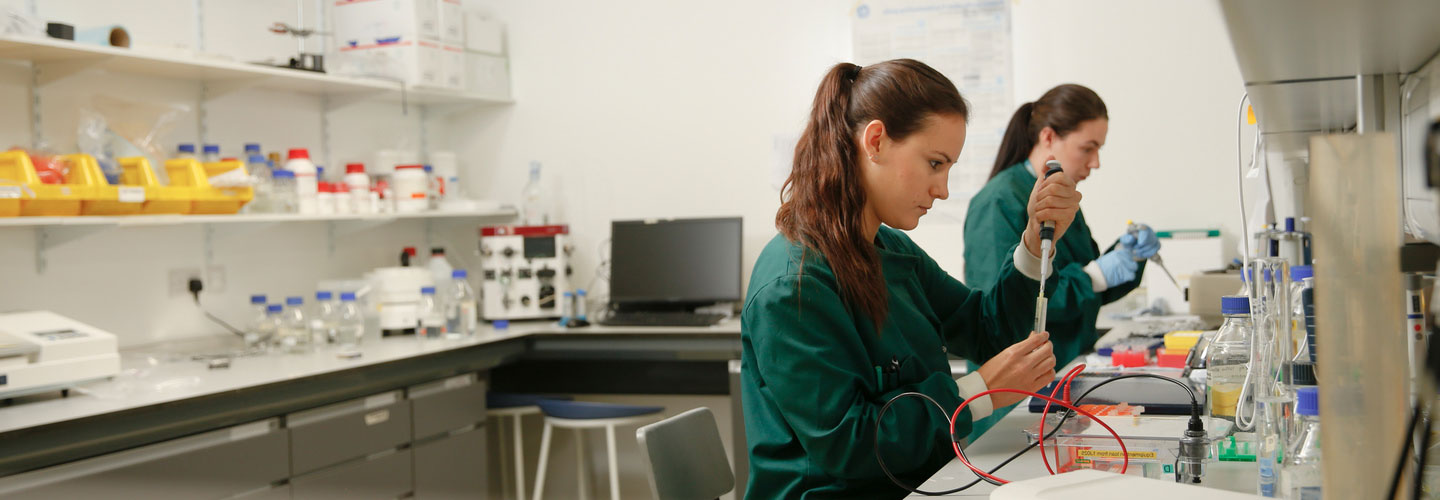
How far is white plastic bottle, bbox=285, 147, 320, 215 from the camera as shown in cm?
331

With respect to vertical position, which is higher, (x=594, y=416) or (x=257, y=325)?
(x=257, y=325)

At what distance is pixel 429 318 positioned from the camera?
3.46 meters

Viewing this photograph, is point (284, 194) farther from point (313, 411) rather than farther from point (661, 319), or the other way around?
point (661, 319)

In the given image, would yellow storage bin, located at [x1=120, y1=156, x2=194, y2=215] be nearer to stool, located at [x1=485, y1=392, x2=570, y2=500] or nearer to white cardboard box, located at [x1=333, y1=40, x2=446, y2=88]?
white cardboard box, located at [x1=333, y1=40, x2=446, y2=88]

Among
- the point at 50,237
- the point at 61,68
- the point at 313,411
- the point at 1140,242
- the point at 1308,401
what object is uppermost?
the point at 61,68

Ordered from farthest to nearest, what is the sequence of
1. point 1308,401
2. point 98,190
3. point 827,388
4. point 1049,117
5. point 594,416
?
point 594,416 < point 98,190 < point 1049,117 < point 827,388 < point 1308,401

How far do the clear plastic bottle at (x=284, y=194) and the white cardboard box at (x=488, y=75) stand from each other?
0.85 m

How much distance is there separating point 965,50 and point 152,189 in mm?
2536

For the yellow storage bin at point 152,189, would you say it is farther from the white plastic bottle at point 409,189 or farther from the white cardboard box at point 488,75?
the white cardboard box at point 488,75

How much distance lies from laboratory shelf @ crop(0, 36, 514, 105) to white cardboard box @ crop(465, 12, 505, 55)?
20cm

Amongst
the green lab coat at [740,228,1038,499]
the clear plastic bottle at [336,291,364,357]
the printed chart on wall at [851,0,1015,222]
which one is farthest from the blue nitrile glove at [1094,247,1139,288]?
the clear plastic bottle at [336,291,364,357]

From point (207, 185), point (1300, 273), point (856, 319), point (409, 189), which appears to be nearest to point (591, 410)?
point (409, 189)

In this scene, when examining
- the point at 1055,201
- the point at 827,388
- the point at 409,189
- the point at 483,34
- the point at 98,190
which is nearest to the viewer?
the point at 827,388

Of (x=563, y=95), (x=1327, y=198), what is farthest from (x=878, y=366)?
(x=563, y=95)
